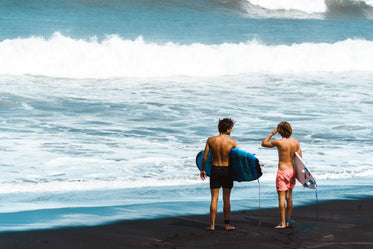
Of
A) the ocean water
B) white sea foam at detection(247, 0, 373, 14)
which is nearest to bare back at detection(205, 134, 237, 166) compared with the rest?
the ocean water

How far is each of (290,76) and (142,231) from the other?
19196mm

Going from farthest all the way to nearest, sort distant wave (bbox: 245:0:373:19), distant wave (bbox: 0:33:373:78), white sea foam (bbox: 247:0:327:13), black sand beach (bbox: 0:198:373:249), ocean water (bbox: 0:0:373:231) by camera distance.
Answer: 1. white sea foam (bbox: 247:0:327:13)
2. distant wave (bbox: 245:0:373:19)
3. distant wave (bbox: 0:33:373:78)
4. ocean water (bbox: 0:0:373:231)
5. black sand beach (bbox: 0:198:373:249)

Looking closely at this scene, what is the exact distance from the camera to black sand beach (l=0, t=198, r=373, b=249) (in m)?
4.52

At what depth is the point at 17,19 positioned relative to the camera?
3173cm

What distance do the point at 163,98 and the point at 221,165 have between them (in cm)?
1168

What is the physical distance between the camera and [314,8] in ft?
131

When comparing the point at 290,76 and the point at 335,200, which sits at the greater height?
the point at 290,76

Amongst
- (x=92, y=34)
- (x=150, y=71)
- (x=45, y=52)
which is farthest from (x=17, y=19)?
(x=150, y=71)

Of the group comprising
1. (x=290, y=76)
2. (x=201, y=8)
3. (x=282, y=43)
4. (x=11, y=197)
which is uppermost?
(x=201, y=8)

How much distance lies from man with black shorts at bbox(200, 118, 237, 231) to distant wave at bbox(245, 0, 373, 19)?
33.6m

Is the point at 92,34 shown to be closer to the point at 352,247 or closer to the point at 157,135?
the point at 157,135

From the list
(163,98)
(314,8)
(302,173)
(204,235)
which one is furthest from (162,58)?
(204,235)

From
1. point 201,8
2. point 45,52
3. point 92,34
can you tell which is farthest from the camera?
point 201,8

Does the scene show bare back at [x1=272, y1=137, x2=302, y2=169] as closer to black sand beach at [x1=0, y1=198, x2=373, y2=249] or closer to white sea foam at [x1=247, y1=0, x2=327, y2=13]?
black sand beach at [x1=0, y1=198, x2=373, y2=249]
